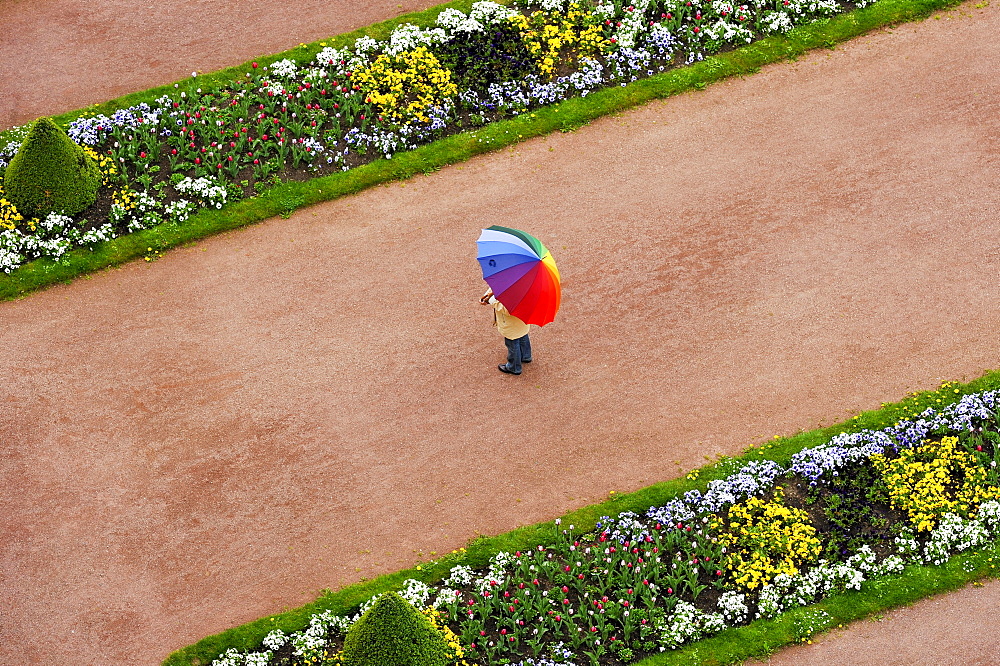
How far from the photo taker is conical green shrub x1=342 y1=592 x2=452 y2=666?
532 inches

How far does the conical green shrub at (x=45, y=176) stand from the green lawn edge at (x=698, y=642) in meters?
7.38

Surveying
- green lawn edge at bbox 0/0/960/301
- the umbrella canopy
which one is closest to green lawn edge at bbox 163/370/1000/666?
the umbrella canopy

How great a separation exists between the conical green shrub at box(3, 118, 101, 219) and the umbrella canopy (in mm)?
6635

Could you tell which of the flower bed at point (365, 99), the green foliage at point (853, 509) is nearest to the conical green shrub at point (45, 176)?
the flower bed at point (365, 99)

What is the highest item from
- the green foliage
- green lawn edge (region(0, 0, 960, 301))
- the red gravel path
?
green lawn edge (region(0, 0, 960, 301))

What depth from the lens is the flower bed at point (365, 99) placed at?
61.3 ft

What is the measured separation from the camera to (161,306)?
57.3ft

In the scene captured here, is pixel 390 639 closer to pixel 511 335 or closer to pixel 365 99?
pixel 511 335

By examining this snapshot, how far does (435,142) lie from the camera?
64.2ft

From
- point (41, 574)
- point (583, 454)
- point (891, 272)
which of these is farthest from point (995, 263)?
point (41, 574)

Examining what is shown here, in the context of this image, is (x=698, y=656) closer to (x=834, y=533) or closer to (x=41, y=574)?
(x=834, y=533)

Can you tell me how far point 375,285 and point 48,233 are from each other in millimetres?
4859

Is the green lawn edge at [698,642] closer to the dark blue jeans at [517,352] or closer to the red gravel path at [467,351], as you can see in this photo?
the red gravel path at [467,351]

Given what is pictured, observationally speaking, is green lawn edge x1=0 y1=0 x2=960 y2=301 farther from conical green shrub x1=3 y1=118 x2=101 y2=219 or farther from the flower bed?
conical green shrub x1=3 y1=118 x2=101 y2=219
